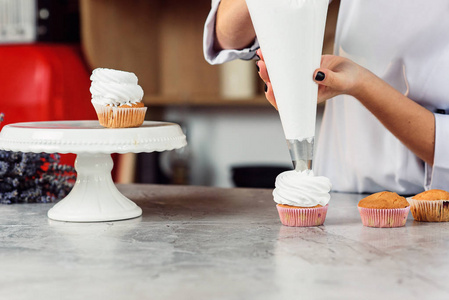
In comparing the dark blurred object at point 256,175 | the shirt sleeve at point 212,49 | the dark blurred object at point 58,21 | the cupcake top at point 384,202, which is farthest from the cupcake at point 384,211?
the dark blurred object at point 58,21

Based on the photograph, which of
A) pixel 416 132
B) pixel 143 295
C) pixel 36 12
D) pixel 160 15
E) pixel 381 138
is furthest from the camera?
pixel 160 15

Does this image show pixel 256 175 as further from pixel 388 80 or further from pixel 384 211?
pixel 384 211

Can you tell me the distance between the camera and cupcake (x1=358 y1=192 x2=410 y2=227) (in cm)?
84

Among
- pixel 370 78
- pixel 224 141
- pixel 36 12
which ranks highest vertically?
pixel 36 12

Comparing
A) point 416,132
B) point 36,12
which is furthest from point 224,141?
point 416,132

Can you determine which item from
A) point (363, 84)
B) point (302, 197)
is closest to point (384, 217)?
point (302, 197)

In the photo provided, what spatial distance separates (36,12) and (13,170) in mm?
1229

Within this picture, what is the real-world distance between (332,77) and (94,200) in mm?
385

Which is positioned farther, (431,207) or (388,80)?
(388,80)

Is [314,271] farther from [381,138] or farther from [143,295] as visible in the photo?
[381,138]

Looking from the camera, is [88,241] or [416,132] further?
[416,132]

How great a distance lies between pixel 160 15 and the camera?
94.5 inches

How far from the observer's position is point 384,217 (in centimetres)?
84

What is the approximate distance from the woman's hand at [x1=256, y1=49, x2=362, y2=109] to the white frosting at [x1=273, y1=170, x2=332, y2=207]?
0.33 feet
